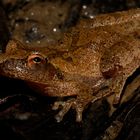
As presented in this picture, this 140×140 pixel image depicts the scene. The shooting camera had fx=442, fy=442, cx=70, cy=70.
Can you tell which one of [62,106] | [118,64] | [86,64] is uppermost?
[118,64]

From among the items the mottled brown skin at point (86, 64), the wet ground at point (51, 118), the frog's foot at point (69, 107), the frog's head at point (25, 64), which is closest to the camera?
the wet ground at point (51, 118)

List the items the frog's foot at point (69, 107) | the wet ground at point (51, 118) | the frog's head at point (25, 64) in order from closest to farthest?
the wet ground at point (51, 118) → the frog's head at point (25, 64) → the frog's foot at point (69, 107)

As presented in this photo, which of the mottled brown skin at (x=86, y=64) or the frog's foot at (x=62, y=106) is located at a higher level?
the mottled brown skin at (x=86, y=64)

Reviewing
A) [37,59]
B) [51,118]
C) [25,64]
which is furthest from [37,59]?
[51,118]

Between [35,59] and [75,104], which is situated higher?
[35,59]

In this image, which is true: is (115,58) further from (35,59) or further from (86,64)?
(35,59)

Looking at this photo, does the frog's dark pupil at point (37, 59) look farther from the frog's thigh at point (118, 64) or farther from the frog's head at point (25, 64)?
the frog's thigh at point (118, 64)

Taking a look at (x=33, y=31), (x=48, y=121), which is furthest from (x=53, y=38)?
(x=48, y=121)

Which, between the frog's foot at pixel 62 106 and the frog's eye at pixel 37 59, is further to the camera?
the frog's foot at pixel 62 106

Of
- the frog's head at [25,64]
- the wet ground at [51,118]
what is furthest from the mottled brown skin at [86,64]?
the wet ground at [51,118]

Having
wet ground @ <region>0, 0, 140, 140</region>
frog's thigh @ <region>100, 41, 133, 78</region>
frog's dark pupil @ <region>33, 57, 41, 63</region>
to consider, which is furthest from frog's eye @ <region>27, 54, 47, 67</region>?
frog's thigh @ <region>100, 41, 133, 78</region>
